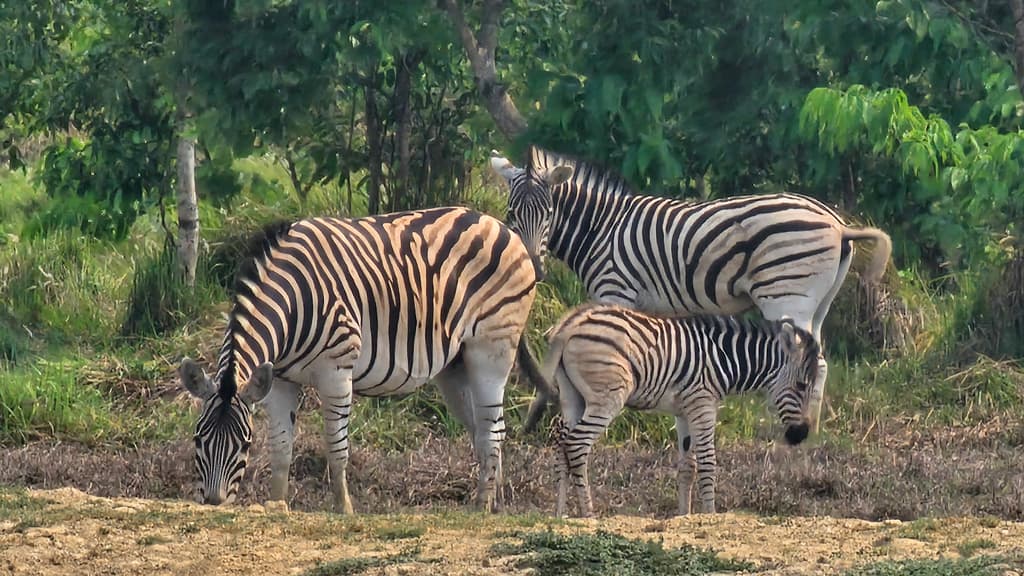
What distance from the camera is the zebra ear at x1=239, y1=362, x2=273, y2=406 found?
8.58 meters

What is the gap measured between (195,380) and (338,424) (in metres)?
0.94

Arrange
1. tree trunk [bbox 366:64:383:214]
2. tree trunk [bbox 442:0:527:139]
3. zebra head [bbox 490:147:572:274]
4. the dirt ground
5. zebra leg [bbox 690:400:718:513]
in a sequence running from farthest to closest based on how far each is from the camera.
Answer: tree trunk [bbox 366:64:383:214] → tree trunk [bbox 442:0:527:139] → zebra head [bbox 490:147:572:274] → zebra leg [bbox 690:400:718:513] → the dirt ground

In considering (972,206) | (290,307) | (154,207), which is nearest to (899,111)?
(972,206)

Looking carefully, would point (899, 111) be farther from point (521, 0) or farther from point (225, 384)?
point (225, 384)

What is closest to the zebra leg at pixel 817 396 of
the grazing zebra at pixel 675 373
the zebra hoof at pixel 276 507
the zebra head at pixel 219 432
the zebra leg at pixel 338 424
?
the grazing zebra at pixel 675 373

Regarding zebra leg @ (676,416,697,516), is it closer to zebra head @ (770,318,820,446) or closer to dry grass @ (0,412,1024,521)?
dry grass @ (0,412,1024,521)

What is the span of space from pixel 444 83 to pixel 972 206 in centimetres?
482

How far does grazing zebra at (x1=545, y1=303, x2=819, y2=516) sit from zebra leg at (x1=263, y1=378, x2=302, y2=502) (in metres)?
1.50

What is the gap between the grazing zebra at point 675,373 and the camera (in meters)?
9.83

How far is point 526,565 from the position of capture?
6.80 m

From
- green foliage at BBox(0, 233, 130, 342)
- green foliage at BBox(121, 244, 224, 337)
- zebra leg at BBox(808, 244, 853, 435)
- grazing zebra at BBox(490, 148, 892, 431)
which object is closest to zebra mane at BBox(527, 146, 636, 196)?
grazing zebra at BBox(490, 148, 892, 431)

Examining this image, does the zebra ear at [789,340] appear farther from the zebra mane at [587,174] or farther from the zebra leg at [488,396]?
the zebra mane at [587,174]

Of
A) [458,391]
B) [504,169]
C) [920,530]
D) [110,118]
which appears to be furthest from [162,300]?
[920,530]

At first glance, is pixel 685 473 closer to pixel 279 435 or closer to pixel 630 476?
pixel 630 476
